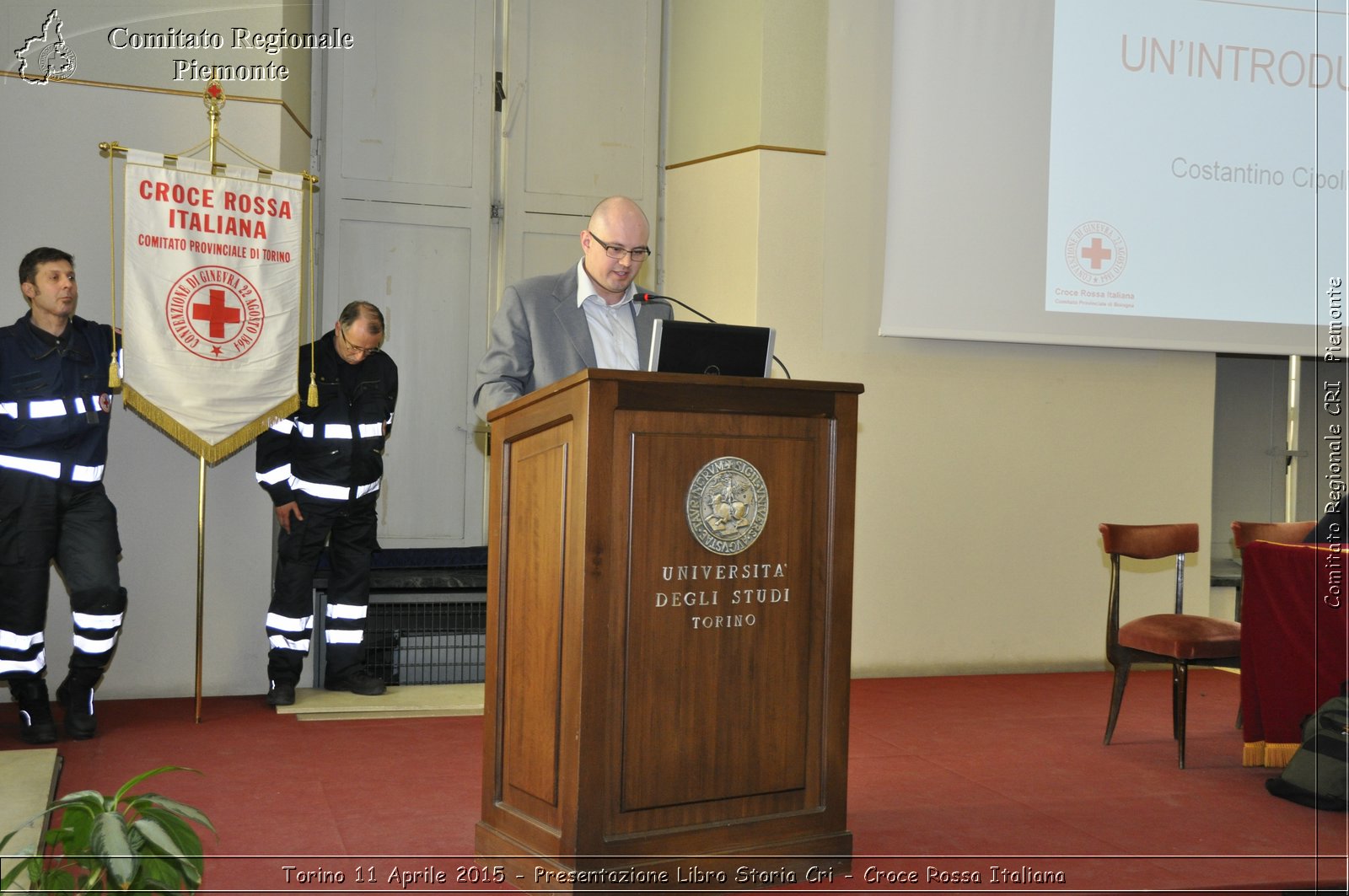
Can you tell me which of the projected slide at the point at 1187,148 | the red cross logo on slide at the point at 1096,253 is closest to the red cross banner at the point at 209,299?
the projected slide at the point at 1187,148

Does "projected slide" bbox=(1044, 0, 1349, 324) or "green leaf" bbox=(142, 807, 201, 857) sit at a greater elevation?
"projected slide" bbox=(1044, 0, 1349, 324)

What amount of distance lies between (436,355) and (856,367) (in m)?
2.23

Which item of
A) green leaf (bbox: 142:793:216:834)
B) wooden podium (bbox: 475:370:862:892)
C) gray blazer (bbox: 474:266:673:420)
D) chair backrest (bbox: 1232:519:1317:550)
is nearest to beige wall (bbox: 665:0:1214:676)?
chair backrest (bbox: 1232:519:1317:550)

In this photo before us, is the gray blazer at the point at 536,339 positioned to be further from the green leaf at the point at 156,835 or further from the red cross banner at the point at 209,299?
the red cross banner at the point at 209,299

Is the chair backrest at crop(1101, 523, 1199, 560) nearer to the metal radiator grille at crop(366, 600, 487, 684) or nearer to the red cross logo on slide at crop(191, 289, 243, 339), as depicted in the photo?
the metal radiator grille at crop(366, 600, 487, 684)

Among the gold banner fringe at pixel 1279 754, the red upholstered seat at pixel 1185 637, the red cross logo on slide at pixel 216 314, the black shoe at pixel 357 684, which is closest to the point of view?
the gold banner fringe at pixel 1279 754

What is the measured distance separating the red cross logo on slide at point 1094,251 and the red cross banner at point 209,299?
3823mm

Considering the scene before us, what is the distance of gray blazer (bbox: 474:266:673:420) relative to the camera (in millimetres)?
3305

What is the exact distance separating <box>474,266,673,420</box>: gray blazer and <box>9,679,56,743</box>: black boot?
243 centimetres

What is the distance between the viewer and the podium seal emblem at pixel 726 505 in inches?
109

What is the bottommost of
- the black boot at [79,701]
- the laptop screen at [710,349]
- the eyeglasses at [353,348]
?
the black boot at [79,701]

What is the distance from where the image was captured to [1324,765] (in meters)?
3.91

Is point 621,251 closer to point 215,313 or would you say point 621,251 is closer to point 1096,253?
point 215,313

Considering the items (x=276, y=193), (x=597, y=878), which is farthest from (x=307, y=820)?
(x=276, y=193)
